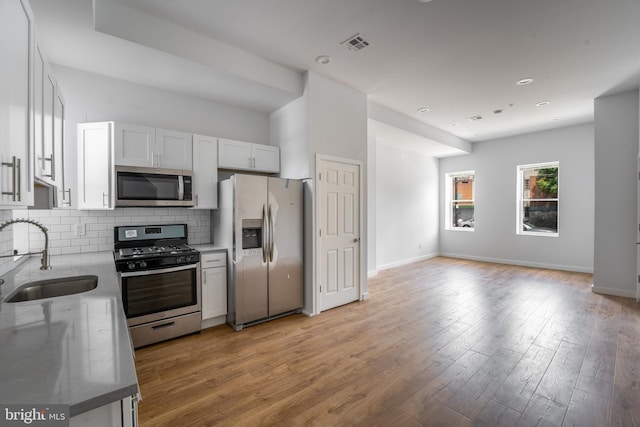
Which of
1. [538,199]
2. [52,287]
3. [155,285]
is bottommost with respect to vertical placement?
[155,285]

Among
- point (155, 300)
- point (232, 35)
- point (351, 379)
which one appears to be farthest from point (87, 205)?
point (351, 379)

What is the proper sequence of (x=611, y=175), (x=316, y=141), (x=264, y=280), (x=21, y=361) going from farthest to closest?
1. (x=611, y=175)
2. (x=316, y=141)
3. (x=264, y=280)
4. (x=21, y=361)

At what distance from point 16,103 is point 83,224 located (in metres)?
2.28

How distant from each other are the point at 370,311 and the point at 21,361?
11.5ft

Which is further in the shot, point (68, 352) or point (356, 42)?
point (356, 42)

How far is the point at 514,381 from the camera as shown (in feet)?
7.48

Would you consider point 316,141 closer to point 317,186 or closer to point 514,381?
point 317,186

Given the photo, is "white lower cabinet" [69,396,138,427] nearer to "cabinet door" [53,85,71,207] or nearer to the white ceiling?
"cabinet door" [53,85,71,207]

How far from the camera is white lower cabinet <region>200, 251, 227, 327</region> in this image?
10.7 ft

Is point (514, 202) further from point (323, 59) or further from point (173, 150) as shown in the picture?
point (173, 150)

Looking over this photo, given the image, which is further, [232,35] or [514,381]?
[232,35]

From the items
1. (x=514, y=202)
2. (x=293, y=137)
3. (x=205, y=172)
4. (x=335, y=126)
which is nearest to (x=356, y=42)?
(x=335, y=126)

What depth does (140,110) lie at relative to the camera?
11.3ft

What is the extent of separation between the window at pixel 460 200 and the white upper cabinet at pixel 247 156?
5774 millimetres
